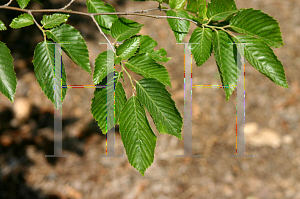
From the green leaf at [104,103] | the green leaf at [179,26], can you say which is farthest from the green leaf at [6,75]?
the green leaf at [179,26]

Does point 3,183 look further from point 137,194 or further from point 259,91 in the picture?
point 259,91

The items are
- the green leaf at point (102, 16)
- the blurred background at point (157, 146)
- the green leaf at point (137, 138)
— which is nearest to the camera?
the green leaf at point (137, 138)

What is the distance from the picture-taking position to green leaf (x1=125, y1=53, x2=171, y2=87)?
30.0 inches

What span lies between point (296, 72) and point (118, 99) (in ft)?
8.65

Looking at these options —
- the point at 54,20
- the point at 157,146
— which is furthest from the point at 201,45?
the point at 157,146

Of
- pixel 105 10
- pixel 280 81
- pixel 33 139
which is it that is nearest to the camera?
pixel 280 81

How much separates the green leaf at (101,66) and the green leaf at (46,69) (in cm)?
11

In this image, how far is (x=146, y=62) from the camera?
783 mm

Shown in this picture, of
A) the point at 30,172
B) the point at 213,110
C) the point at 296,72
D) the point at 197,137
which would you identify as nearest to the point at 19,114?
the point at 30,172

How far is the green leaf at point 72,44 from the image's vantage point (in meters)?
0.78

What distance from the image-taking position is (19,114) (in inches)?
92.1

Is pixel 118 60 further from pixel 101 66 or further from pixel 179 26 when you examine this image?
pixel 179 26

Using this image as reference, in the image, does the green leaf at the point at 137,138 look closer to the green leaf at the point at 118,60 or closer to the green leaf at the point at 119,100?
the green leaf at the point at 119,100

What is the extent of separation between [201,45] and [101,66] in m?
0.33
